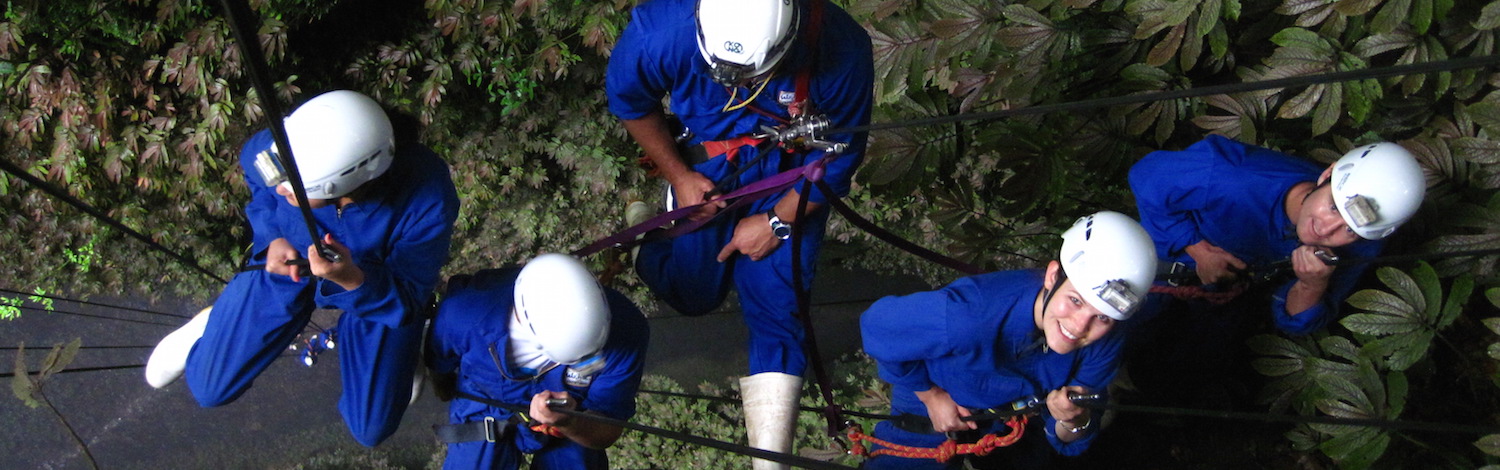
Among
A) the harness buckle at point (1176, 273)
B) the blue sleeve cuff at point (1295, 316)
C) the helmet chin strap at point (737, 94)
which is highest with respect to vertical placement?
the helmet chin strap at point (737, 94)

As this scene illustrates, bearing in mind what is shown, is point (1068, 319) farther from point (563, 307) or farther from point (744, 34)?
point (563, 307)

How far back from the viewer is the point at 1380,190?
65.6 inches

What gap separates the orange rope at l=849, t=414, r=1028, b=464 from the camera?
179 centimetres

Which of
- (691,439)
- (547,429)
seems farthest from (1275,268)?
(547,429)

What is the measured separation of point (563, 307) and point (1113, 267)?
828 mm

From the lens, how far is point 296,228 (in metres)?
1.61

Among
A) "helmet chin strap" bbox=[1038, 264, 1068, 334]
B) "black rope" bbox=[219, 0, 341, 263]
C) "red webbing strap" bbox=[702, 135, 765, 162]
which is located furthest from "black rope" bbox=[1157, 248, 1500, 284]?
"black rope" bbox=[219, 0, 341, 263]

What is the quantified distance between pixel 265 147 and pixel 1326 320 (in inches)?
76.0

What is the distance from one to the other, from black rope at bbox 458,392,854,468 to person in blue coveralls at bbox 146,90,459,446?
0.18 m

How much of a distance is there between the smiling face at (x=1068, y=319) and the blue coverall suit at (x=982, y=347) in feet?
0.18

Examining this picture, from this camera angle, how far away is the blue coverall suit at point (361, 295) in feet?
5.28

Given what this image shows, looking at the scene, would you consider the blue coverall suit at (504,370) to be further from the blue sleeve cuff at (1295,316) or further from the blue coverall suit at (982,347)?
the blue sleeve cuff at (1295,316)

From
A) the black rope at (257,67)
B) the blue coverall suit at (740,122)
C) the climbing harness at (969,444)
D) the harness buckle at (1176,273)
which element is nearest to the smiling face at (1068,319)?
the climbing harness at (969,444)

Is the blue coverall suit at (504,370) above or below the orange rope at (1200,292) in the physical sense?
below
